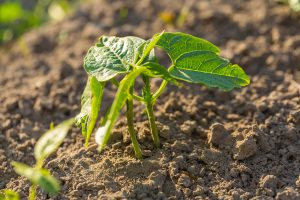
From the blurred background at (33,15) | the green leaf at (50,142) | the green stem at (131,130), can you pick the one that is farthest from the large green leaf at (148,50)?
the blurred background at (33,15)

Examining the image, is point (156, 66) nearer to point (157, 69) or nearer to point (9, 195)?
point (157, 69)

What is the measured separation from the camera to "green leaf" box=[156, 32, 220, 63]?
1603mm

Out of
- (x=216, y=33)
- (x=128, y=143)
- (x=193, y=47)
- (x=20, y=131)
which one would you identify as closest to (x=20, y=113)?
(x=20, y=131)

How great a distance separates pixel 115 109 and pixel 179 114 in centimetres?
59

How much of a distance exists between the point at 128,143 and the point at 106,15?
129cm

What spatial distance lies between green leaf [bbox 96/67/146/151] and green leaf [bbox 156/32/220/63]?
156 mm

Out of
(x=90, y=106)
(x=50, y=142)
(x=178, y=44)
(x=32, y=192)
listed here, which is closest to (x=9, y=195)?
(x=32, y=192)

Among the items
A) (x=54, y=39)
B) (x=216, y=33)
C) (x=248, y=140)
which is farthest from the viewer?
(x=54, y=39)

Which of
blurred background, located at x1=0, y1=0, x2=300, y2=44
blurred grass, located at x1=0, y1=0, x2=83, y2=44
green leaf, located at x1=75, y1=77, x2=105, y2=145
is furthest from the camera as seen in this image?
blurred grass, located at x1=0, y1=0, x2=83, y2=44

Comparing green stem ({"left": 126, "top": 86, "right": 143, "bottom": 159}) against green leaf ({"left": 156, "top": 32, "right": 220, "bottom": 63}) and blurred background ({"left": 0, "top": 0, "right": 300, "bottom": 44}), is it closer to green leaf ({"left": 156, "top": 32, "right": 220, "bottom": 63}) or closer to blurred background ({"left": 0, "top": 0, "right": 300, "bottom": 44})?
green leaf ({"left": 156, "top": 32, "right": 220, "bottom": 63})

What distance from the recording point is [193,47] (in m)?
1.62

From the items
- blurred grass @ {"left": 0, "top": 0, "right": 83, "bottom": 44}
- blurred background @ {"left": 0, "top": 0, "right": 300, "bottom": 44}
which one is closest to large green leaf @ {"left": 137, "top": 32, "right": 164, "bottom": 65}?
blurred background @ {"left": 0, "top": 0, "right": 300, "bottom": 44}

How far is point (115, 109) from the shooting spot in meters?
1.42

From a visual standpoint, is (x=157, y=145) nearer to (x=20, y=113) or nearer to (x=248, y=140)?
(x=248, y=140)
